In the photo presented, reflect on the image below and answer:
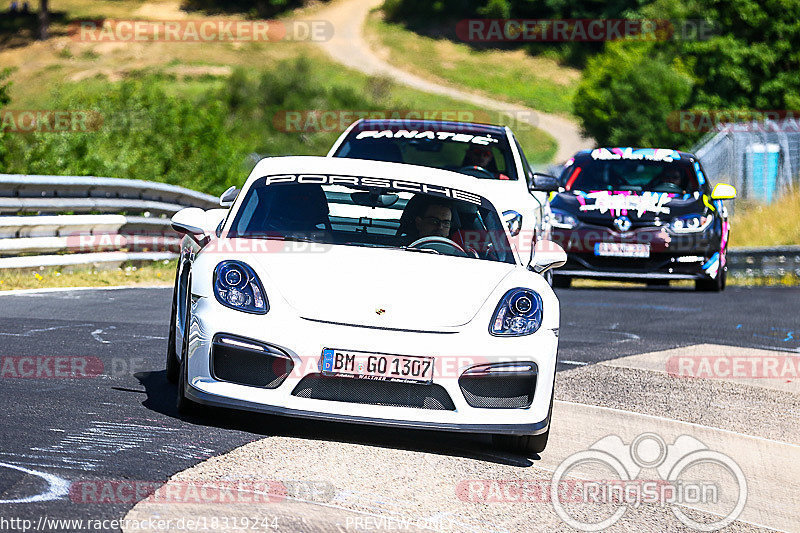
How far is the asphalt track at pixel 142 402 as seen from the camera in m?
5.38

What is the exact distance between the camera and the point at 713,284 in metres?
16.3

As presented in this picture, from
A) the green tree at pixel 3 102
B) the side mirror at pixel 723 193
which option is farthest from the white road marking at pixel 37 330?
the green tree at pixel 3 102

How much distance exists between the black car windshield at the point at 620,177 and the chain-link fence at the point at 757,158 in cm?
941

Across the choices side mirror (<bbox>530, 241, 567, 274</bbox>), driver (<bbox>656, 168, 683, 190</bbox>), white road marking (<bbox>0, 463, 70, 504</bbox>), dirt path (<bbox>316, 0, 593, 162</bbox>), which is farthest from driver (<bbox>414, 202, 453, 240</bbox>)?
dirt path (<bbox>316, 0, 593, 162</bbox>)

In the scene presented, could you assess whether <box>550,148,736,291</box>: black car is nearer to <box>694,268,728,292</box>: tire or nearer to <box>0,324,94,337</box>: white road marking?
<box>694,268,728,292</box>: tire

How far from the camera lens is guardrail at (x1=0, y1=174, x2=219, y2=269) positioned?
45.0 feet

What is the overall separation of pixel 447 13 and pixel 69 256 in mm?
104303

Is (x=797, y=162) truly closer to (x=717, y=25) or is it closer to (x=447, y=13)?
(x=717, y=25)

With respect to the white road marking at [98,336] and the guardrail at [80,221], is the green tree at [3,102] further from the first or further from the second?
the white road marking at [98,336]

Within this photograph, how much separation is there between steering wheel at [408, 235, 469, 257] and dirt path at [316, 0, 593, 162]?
230 feet

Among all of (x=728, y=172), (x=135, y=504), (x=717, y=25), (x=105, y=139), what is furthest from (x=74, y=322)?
(x=717, y=25)

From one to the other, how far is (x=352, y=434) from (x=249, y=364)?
0.73 metres

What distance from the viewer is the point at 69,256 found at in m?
14.4

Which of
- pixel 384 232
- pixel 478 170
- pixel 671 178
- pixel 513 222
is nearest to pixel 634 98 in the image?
pixel 671 178
